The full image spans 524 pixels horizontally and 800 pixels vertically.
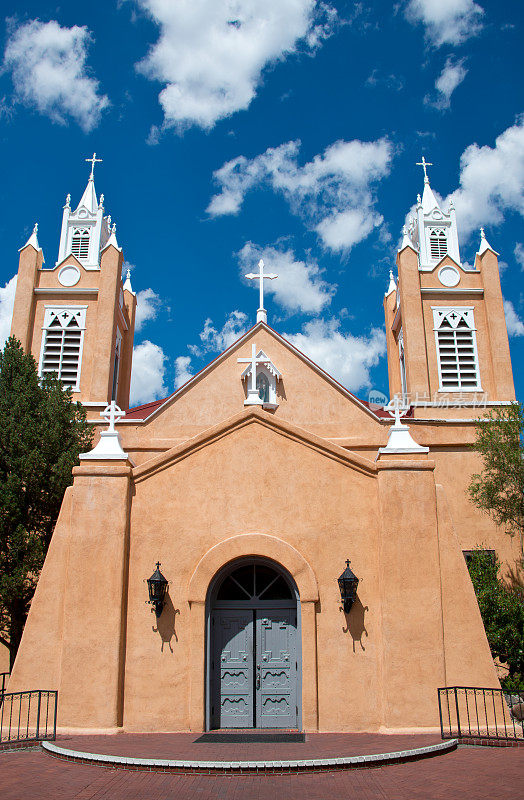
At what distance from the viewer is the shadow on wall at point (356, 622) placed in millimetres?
12297

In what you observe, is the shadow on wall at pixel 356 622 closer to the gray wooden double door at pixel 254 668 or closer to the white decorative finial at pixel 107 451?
the gray wooden double door at pixel 254 668

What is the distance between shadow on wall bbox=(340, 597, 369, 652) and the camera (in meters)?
12.3

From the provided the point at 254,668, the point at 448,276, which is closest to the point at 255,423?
the point at 254,668

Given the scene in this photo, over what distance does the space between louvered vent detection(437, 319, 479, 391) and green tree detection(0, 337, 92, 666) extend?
13413 millimetres

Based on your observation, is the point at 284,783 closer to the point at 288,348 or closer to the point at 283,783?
the point at 283,783

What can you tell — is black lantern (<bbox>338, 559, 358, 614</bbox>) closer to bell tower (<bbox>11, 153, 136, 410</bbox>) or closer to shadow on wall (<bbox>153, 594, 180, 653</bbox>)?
shadow on wall (<bbox>153, 594, 180, 653</bbox>)

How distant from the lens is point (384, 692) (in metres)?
11.9

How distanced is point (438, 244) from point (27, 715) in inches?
948

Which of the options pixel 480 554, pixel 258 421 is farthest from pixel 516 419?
pixel 258 421

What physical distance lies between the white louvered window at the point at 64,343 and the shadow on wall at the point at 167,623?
13765 mm

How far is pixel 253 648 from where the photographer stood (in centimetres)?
1272

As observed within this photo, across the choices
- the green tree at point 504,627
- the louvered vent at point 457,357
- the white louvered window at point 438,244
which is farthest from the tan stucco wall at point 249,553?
the white louvered window at point 438,244

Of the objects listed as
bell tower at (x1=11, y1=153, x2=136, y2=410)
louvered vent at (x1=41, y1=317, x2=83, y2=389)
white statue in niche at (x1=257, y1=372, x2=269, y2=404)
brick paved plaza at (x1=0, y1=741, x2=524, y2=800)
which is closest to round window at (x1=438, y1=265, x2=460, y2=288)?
white statue in niche at (x1=257, y1=372, x2=269, y2=404)

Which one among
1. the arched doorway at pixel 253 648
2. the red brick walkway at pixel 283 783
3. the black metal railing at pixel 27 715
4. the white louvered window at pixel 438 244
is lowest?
the red brick walkway at pixel 283 783
